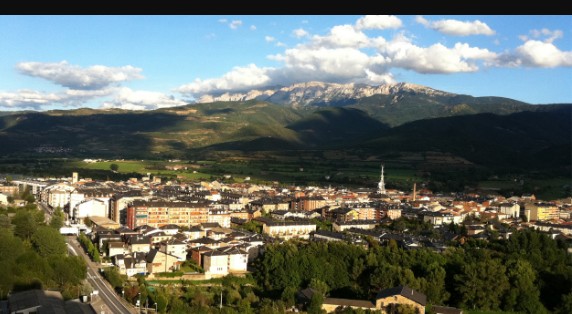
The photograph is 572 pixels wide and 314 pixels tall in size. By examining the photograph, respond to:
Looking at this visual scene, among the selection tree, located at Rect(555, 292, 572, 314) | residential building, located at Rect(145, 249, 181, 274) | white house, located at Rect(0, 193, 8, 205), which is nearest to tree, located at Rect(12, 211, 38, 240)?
residential building, located at Rect(145, 249, 181, 274)

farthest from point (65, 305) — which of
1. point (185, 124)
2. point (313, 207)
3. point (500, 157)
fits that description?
point (185, 124)

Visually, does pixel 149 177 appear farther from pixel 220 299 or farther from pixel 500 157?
pixel 500 157

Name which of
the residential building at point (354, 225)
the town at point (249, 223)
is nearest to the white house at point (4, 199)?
the town at point (249, 223)

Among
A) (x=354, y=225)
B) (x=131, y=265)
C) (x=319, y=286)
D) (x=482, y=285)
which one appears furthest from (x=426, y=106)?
(x=319, y=286)

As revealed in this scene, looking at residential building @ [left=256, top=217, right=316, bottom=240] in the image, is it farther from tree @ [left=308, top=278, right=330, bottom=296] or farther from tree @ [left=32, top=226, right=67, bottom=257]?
tree @ [left=32, top=226, right=67, bottom=257]

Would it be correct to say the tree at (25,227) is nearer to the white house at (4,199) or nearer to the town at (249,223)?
the town at (249,223)

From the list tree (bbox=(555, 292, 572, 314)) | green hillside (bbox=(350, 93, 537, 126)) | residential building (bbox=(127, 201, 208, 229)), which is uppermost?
green hillside (bbox=(350, 93, 537, 126))

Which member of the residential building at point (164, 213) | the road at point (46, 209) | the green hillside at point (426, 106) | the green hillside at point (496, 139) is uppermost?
the green hillside at point (426, 106)
